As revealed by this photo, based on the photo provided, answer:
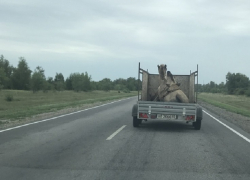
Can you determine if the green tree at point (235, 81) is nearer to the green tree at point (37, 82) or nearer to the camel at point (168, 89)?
the green tree at point (37, 82)

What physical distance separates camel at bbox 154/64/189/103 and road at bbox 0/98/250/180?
6.81 feet

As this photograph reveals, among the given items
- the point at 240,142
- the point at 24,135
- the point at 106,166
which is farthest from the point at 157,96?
the point at 106,166

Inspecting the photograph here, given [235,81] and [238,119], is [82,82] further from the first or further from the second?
[238,119]

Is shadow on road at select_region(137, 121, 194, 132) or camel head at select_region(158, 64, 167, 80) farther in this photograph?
camel head at select_region(158, 64, 167, 80)

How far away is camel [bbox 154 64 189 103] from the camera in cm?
1415

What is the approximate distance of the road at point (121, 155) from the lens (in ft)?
21.5

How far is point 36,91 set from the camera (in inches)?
2928

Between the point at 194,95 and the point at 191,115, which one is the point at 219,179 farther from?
the point at 194,95

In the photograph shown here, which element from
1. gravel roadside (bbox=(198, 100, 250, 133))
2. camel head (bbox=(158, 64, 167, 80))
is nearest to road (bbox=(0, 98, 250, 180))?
camel head (bbox=(158, 64, 167, 80))

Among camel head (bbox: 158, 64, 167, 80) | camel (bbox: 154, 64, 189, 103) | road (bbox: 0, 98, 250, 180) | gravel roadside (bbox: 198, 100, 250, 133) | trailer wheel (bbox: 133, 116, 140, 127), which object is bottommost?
gravel roadside (bbox: 198, 100, 250, 133)

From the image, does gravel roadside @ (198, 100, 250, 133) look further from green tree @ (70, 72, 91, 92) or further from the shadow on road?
green tree @ (70, 72, 91, 92)

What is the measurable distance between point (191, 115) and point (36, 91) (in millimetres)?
65398

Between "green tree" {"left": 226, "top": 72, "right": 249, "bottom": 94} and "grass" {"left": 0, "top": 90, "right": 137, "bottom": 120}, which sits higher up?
"green tree" {"left": 226, "top": 72, "right": 249, "bottom": 94}

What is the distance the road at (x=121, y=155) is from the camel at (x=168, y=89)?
6.81 ft
